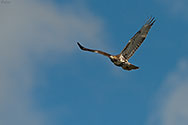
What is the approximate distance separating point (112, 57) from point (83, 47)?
255 cm

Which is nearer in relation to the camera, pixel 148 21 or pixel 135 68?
pixel 135 68

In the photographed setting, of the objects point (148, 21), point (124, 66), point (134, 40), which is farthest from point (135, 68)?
point (148, 21)

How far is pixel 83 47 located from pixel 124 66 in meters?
3.74

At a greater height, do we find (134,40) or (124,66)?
(134,40)

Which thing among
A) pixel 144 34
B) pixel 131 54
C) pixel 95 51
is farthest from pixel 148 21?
pixel 95 51

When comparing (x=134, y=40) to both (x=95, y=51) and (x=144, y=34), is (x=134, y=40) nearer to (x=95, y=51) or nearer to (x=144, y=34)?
(x=144, y=34)

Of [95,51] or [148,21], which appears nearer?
[95,51]

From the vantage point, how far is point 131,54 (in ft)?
76.7

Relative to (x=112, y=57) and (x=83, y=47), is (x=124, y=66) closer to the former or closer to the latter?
(x=112, y=57)

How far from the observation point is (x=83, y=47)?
76.6ft

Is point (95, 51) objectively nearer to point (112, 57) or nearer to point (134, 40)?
point (112, 57)

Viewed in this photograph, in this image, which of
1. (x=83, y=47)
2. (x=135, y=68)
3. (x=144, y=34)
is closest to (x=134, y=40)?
(x=144, y=34)

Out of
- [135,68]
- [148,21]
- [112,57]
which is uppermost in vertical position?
[148,21]

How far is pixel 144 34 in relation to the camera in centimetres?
2352
